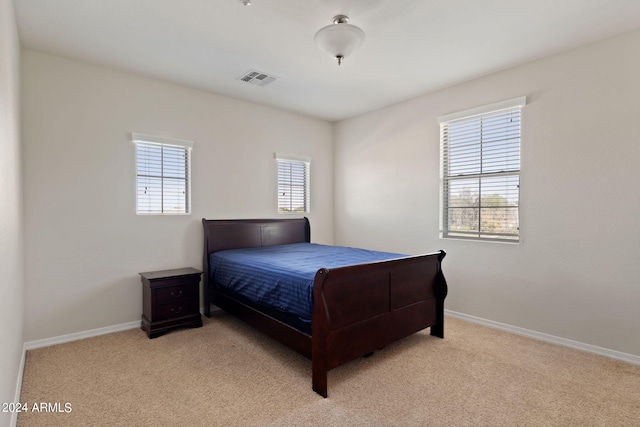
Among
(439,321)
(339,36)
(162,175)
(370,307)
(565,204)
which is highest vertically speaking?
(339,36)

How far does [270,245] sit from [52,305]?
2329 mm

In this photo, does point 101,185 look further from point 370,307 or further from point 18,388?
point 370,307

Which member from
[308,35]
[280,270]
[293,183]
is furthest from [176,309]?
[308,35]

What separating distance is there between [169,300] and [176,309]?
4.8 inches

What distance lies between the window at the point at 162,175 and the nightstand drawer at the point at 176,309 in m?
1.03

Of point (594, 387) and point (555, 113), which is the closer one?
point (594, 387)

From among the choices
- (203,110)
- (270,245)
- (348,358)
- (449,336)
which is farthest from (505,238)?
(203,110)

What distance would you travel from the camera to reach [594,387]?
2.31 meters

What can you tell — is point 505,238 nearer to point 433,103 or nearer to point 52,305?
point 433,103

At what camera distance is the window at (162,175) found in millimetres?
3564

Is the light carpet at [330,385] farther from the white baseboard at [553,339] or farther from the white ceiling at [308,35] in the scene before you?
the white ceiling at [308,35]

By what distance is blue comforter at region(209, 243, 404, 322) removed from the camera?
2453 millimetres

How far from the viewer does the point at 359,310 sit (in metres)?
2.46

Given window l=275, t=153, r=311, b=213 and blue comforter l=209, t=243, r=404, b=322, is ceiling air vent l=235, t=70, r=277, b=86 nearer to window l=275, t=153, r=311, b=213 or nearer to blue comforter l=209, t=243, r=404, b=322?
window l=275, t=153, r=311, b=213
